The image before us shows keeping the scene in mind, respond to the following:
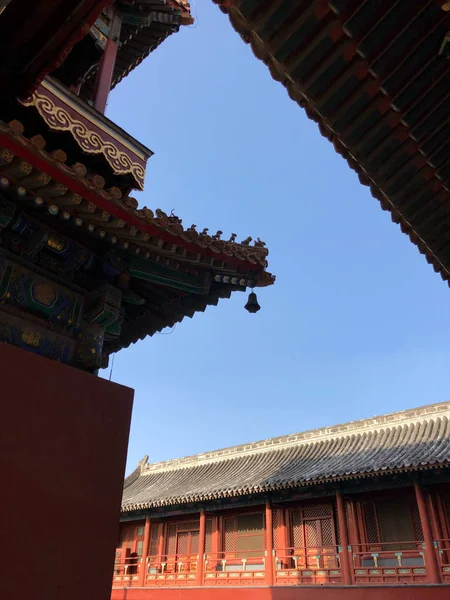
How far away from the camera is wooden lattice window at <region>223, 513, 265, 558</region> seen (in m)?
15.6

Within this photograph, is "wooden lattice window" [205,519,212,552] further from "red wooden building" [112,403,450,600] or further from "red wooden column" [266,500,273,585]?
"red wooden column" [266,500,273,585]

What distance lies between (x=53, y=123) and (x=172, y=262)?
191 centimetres

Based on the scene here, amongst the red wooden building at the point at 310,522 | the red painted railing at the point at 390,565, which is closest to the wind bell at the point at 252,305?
the red wooden building at the point at 310,522

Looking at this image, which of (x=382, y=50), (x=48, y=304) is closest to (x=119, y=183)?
(x=48, y=304)

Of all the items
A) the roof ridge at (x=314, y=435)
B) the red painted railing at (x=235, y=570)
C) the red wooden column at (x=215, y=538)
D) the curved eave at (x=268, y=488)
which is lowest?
the red painted railing at (x=235, y=570)

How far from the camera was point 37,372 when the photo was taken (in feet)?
14.7

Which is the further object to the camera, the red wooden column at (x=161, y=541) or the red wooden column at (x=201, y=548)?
the red wooden column at (x=161, y=541)

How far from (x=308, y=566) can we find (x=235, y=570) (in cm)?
237

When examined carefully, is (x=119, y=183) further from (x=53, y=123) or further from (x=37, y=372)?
(x=37, y=372)

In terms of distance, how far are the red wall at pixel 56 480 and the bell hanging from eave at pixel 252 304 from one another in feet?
6.40

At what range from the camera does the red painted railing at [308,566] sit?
13.0 meters

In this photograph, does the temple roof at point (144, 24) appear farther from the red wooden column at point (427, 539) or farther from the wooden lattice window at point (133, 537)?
the wooden lattice window at point (133, 537)

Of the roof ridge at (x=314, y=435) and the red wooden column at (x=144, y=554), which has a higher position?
the roof ridge at (x=314, y=435)

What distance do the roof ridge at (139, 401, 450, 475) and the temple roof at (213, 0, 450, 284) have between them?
14.6 m
